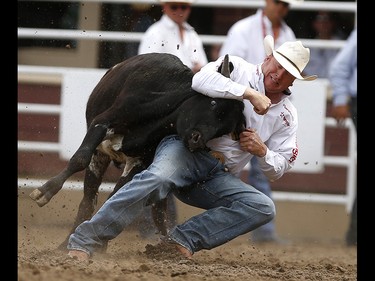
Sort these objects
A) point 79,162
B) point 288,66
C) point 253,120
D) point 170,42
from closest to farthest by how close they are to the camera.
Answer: point 288,66 → point 253,120 → point 79,162 → point 170,42

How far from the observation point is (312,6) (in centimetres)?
1031

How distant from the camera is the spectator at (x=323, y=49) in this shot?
10.7 m

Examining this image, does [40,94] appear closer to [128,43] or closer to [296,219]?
[128,43]

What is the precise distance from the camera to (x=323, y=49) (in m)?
10.7

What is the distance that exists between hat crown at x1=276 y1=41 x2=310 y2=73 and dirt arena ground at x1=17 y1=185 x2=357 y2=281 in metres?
1.25

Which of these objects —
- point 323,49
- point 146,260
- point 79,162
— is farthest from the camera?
point 323,49

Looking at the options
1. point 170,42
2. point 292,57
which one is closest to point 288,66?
point 292,57

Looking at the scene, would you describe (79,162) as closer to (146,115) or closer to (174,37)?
(146,115)

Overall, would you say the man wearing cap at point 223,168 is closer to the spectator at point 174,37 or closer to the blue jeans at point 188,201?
the blue jeans at point 188,201

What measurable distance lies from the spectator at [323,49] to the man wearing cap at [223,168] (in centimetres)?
406

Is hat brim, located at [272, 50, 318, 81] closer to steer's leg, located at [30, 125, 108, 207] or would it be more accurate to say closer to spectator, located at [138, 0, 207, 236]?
steer's leg, located at [30, 125, 108, 207]

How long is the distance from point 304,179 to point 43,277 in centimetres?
591

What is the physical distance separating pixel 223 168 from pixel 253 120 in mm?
393
